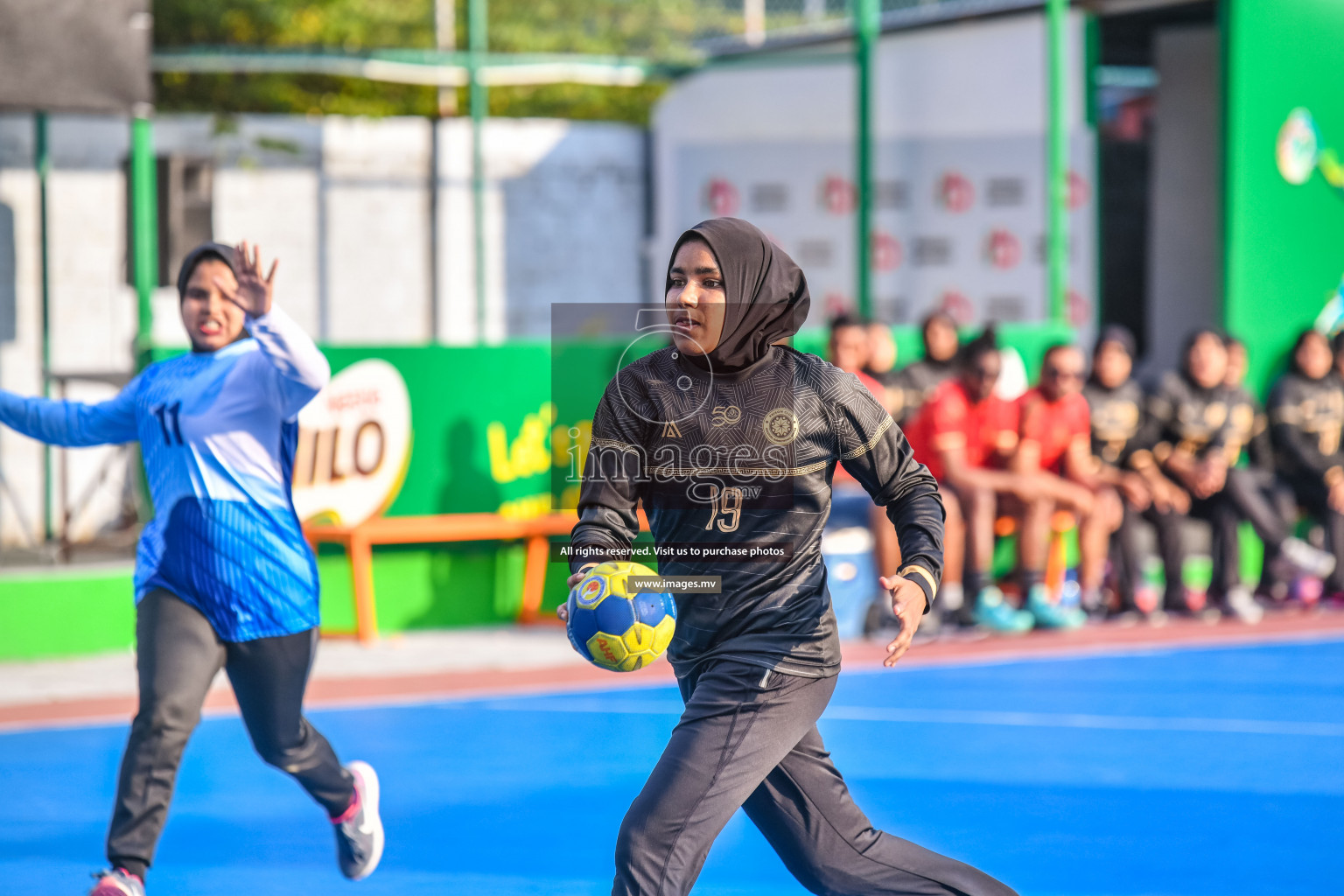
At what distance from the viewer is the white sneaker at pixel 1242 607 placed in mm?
11500

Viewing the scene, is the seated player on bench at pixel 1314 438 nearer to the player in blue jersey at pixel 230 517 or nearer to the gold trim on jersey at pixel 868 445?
the player in blue jersey at pixel 230 517

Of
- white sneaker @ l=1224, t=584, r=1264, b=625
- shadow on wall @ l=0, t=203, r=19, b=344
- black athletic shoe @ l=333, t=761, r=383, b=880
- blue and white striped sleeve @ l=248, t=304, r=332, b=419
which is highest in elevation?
shadow on wall @ l=0, t=203, r=19, b=344

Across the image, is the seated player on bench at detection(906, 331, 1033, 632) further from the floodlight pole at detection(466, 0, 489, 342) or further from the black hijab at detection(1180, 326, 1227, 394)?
the floodlight pole at detection(466, 0, 489, 342)

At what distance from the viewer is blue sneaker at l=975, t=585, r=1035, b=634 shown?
1083cm

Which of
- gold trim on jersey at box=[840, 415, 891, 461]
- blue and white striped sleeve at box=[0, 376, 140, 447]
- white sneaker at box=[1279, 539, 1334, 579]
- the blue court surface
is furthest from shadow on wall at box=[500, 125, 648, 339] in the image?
gold trim on jersey at box=[840, 415, 891, 461]

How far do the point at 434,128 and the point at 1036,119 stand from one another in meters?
6.62

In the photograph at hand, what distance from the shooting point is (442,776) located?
7.25 m

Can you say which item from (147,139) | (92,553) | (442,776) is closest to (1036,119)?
(147,139)

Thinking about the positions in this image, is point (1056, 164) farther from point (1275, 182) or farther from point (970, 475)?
point (970, 475)

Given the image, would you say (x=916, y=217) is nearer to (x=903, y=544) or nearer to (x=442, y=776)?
(x=442, y=776)

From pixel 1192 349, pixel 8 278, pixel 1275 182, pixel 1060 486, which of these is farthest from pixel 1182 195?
pixel 8 278

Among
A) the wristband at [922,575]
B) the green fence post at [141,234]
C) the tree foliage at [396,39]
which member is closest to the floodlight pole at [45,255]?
the green fence post at [141,234]

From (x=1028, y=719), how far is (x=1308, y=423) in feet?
16.5

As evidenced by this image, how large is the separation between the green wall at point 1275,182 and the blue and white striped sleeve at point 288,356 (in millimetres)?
9762
